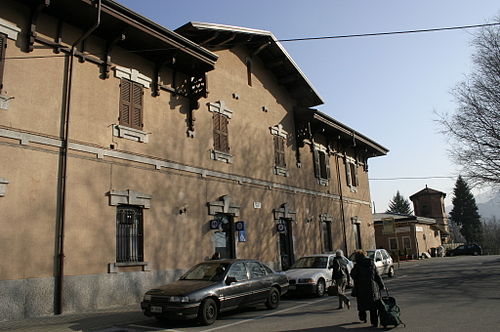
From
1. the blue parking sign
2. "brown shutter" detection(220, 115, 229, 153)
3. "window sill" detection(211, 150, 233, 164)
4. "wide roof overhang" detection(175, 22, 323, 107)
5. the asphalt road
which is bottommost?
the asphalt road

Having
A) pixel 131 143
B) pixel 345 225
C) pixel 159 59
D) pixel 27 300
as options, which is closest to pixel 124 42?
pixel 159 59

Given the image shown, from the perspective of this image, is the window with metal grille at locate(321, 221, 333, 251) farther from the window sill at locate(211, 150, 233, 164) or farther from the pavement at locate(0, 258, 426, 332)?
the pavement at locate(0, 258, 426, 332)

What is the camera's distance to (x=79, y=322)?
10.2m

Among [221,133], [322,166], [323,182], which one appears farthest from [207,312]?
[322,166]

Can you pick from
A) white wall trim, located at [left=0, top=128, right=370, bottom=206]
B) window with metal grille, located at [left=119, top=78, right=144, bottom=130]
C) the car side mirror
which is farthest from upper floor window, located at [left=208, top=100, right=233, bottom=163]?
the car side mirror

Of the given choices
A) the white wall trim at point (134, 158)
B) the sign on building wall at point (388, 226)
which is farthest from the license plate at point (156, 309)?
the sign on building wall at point (388, 226)

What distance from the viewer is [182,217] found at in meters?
15.3

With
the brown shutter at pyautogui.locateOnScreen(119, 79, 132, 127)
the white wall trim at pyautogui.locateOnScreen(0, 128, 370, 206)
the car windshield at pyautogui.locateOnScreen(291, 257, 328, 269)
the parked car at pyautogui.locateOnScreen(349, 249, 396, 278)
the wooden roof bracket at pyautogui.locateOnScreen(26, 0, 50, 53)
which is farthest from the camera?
the parked car at pyautogui.locateOnScreen(349, 249, 396, 278)

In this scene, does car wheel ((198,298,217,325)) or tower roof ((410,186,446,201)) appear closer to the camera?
car wheel ((198,298,217,325))

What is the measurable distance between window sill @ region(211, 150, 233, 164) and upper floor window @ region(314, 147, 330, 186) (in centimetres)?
854

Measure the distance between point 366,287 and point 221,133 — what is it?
10.3m

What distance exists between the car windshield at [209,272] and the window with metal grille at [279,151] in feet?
34.5

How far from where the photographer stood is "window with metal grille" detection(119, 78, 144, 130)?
14.1 metres

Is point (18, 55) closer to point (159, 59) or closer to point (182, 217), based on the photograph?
point (159, 59)
